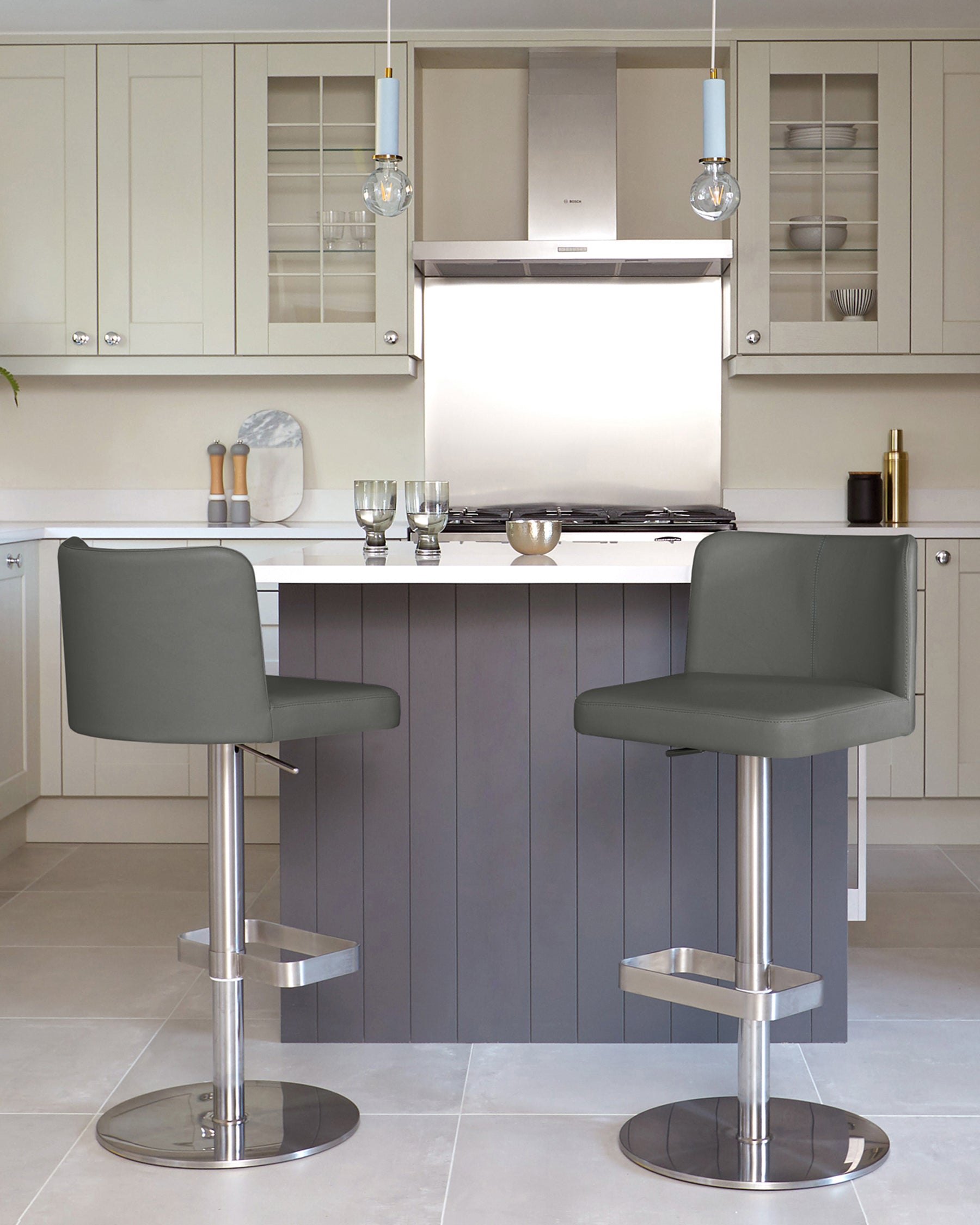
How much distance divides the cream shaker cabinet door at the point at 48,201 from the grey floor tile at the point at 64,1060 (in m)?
2.34

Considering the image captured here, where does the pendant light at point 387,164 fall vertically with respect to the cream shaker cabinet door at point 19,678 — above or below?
above

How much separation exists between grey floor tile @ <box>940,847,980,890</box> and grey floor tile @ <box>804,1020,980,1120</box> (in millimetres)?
1152

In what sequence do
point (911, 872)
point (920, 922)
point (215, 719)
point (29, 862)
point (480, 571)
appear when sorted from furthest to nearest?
point (29, 862) → point (911, 872) → point (920, 922) → point (480, 571) → point (215, 719)

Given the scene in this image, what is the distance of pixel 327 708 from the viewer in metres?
1.95

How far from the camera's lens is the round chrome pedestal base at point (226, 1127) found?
1973 mm

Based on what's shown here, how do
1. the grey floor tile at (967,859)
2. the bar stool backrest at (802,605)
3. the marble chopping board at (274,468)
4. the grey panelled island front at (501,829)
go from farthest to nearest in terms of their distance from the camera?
the marble chopping board at (274,468) < the grey floor tile at (967,859) < the grey panelled island front at (501,829) < the bar stool backrest at (802,605)

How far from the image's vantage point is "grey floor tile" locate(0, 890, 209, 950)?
10.0 feet

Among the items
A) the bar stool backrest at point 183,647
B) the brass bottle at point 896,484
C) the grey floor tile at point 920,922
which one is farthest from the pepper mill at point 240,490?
the bar stool backrest at point 183,647

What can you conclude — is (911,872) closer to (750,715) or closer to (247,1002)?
(247,1002)

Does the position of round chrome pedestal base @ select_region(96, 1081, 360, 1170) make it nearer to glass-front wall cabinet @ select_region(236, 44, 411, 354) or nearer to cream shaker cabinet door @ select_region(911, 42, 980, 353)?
glass-front wall cabinet @ select_region(236, 44, 411, 354)

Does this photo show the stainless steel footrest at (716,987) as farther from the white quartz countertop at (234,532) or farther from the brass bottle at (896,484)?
the brass bottle at (896,484)

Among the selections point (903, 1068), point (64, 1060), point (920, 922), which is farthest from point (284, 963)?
point (920, 922)

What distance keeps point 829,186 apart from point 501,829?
2598 millimetres

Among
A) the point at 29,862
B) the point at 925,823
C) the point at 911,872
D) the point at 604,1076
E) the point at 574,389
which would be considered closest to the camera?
the point at 604,1076
